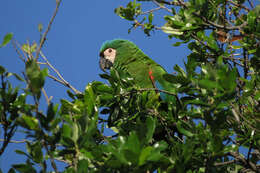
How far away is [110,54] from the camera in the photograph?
2938 mm

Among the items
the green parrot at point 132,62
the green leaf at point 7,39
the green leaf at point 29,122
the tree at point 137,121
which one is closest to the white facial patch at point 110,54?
the green parrot at point 132,62

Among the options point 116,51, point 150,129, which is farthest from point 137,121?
point 116,51

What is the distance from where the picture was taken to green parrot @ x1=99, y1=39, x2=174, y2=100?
2.47 metres

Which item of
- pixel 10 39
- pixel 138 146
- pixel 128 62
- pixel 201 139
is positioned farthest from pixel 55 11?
pixel 128 62

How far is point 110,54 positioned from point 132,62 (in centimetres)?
36

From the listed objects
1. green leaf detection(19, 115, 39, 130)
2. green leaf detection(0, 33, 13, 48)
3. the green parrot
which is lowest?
green leaf detection(19, 115, 39, 130)

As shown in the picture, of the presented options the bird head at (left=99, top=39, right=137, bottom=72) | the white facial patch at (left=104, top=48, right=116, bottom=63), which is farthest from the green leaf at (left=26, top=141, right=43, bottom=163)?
the white facial patch at (left=104, top=48, right=116, bottom=63)

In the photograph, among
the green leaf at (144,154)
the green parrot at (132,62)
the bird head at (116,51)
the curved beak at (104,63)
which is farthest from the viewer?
the curved beak at (104,63)

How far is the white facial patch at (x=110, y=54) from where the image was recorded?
2891 millimetres

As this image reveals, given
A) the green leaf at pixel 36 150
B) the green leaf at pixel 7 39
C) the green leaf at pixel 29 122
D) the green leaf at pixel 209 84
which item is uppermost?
the green leaf at pixel 7 39

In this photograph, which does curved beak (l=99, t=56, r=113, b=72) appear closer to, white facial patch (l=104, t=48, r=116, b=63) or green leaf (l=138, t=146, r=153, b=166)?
white facial patch (l=104, t=48, r=116, b=63)

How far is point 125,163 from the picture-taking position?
2.69ft

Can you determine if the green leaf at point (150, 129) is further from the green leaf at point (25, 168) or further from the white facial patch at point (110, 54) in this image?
the white facial patch at point (110, 54)

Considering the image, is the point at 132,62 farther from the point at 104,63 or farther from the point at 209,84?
the point at 209,84
